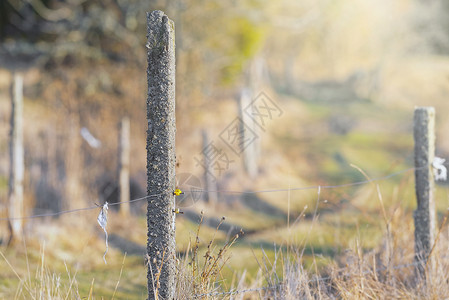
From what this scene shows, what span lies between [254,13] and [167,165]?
312 inches

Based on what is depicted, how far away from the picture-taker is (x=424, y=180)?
131 inches

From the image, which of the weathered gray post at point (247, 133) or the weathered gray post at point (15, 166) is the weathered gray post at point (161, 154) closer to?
the weathered gray post at point (15, 166)

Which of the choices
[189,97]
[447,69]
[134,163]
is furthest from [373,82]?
[134,163]

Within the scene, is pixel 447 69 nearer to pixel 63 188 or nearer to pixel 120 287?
pixel 63 188

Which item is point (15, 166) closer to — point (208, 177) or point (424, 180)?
point (208, 177)

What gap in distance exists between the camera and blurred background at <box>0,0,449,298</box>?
6.63 meters

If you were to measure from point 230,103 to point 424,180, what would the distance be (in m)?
8.14

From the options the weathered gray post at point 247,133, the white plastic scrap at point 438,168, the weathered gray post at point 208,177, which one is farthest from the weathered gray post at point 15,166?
the white plastic scrap at point 438,168

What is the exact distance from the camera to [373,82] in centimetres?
1590

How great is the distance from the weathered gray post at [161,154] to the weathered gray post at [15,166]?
364cm

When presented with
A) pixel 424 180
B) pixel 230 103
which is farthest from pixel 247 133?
pixel 424 180

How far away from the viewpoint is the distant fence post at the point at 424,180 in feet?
10.8

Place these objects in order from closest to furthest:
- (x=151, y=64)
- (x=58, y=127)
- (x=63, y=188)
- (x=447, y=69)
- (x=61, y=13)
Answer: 1. (x=151, y=64)
2. (x=63, y=188)
3. (x=58, y=127)
4. (x=61, y=13)
5. (x=447, y=69)

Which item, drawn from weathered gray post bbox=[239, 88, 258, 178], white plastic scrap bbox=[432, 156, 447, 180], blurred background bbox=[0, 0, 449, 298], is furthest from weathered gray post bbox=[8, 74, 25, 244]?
white plastic scrap bbox=[432, 156, 447, 180]
